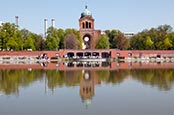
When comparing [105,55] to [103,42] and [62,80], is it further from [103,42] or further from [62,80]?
[62,80]

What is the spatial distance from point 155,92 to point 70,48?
67659 mm

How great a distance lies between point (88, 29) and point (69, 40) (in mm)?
12024

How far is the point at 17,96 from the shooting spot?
19984 mm

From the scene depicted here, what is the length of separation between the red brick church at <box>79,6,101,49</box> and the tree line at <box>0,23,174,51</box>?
2047 millimetres

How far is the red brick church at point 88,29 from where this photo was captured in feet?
313

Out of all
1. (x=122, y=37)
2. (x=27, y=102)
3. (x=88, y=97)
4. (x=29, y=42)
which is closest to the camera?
(x=27, y=102)

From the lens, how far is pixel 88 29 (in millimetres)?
96250

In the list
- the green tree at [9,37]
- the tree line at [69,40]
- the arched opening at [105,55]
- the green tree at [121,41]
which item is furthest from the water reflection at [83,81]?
the green tree at [121,41]

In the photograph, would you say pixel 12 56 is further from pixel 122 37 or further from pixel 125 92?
pixel 125 92

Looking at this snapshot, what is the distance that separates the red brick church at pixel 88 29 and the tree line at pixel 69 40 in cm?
205

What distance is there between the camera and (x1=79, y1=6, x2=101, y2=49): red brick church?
95250mm

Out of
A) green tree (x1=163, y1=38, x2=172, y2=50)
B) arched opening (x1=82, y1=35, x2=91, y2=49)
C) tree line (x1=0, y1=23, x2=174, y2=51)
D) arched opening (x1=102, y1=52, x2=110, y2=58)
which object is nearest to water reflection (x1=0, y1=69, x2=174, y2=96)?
tree line (x1=0, y1=23, x2=174, y2=51)

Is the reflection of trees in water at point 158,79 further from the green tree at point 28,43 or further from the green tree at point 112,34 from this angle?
the green tree at point 112,34

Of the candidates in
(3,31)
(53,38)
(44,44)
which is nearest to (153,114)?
(3,31)
